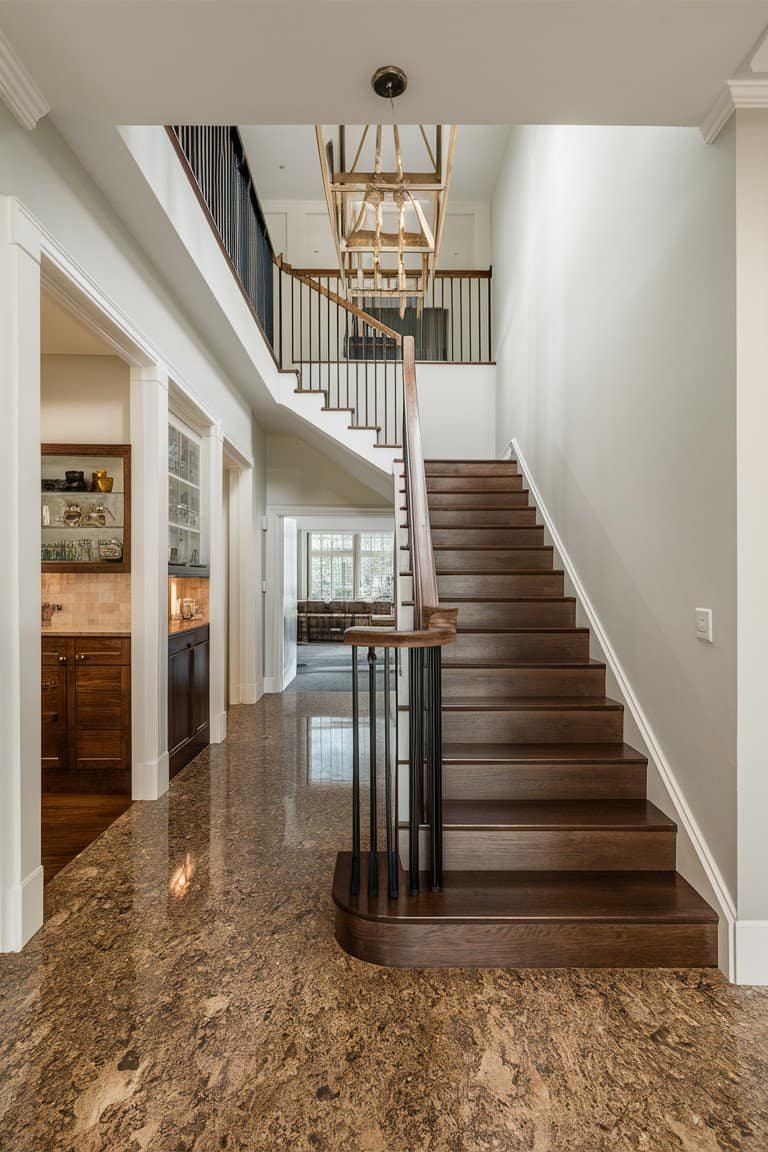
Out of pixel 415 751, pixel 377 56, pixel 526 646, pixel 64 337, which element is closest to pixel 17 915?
pixel 415 751

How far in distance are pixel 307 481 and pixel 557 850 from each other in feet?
18.3

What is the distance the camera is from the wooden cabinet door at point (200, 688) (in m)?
4.59

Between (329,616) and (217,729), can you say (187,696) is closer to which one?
(217,729)

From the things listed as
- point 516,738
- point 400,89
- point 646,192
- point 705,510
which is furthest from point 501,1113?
point 646,192

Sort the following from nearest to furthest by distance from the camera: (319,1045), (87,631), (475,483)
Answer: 1. (319,1045)
2. (87,631)
3. (475,483)

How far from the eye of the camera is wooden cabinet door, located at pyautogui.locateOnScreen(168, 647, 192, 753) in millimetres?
4062

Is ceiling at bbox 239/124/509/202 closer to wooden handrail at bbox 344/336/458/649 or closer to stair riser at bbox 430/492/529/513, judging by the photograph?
stair riser at bbox 430/492/529/513

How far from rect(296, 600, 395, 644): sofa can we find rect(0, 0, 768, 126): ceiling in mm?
11238

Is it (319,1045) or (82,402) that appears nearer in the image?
(319,1045)

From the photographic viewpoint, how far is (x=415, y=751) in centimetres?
225

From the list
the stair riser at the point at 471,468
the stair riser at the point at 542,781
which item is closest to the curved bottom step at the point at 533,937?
the stair riser at the point at 542,781

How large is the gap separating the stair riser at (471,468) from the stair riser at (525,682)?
2.67 m

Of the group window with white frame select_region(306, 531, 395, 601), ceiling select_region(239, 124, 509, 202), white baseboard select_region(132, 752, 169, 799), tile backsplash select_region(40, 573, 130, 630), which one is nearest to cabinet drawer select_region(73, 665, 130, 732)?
white baseboard select_region(132, 752, 169, 799)

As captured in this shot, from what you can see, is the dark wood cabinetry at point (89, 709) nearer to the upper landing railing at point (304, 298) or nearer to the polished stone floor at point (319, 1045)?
the polished stone floor at point (319, 1045)
